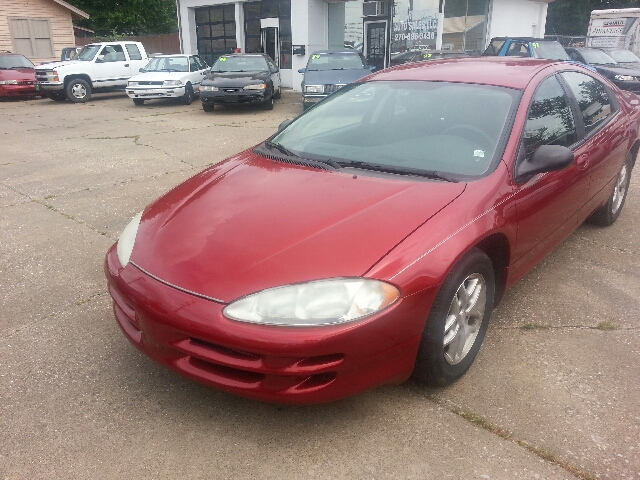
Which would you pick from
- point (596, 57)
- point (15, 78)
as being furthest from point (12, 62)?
point (596, 57)

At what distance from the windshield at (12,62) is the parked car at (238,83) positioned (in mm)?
8205

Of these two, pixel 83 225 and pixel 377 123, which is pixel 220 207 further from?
pixel 83 225

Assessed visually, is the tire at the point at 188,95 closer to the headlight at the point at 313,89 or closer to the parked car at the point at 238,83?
the parked car at the point at 238,83

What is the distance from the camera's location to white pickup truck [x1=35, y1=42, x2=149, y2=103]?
16547mm

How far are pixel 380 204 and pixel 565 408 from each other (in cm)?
133

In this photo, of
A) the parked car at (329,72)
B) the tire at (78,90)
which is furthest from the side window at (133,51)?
the parked car at (329,72)

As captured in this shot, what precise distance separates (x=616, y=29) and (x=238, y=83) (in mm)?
19636

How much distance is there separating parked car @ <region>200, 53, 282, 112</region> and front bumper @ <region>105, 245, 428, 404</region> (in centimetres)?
1168

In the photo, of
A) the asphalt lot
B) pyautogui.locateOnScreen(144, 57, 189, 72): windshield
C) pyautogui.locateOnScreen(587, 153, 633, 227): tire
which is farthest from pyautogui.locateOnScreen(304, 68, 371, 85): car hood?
the asphalt lot

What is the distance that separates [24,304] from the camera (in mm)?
3744

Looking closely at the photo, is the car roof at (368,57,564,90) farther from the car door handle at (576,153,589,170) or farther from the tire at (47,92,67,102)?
the tire at (47,92,67,102)

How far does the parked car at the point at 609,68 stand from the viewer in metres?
15.1

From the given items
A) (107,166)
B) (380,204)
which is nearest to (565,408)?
(380,204)

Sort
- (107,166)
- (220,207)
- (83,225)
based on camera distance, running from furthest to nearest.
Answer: (107,166), (83,225), (220,207)
